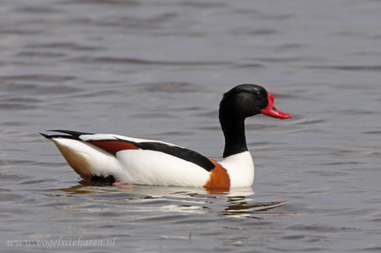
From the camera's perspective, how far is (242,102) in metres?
10.3

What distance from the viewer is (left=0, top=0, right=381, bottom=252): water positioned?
8.01 m

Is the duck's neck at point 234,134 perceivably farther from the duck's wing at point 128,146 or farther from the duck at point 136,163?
the duck's wing at point 128,146

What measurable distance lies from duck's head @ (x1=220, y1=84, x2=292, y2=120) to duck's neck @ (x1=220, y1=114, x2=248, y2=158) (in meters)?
0.03

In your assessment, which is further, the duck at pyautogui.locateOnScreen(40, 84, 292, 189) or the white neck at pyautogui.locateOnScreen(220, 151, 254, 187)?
the white neck at pyautogui.locateOnScreen(220, 151, 254, 187)

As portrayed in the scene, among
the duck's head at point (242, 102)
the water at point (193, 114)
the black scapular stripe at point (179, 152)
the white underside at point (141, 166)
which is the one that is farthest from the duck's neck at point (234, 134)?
Answer: the white underside at point (141, 166)

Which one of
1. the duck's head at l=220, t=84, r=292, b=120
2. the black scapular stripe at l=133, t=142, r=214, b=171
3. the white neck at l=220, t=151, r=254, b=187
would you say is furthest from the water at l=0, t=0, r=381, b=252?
the duck's head at l=220, t=84, r=292, b=120

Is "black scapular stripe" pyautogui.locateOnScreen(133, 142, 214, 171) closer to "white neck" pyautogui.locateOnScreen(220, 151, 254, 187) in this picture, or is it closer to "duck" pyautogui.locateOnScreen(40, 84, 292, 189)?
"duck" pyautogui.locateOnScreen(40, 84, 292, 189)

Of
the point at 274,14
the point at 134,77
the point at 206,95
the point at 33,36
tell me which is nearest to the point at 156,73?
the point at 134,77

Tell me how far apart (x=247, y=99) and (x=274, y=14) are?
12.9m

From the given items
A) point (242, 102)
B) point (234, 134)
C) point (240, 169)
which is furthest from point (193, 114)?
point (240, 169)

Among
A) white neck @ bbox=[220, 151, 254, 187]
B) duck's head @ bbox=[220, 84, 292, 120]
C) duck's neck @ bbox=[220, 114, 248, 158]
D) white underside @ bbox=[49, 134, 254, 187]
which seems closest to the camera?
white underside @ bbox=[49, 134, 254, 187]

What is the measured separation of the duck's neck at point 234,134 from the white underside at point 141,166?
732 millimetres

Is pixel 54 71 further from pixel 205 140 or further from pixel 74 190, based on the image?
pixel 74 190

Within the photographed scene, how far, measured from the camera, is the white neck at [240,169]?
9969mm
